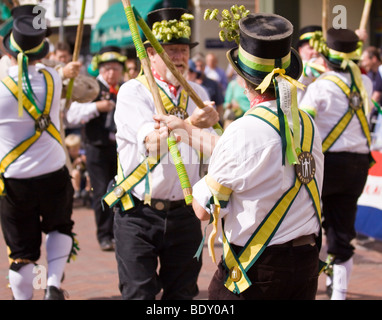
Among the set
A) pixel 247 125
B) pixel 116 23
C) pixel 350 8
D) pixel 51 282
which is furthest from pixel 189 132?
pixel 116 23

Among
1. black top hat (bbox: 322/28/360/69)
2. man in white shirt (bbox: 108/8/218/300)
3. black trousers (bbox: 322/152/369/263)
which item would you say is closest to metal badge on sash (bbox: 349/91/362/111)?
black top hat (bbox: 322/28/360/69)

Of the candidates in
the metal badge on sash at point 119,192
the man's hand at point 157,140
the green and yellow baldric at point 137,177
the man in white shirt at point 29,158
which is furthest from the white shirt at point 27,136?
the man's hand at point 157,140

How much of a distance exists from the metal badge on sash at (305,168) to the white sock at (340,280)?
9.47ft

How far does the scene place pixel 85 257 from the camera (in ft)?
25.7

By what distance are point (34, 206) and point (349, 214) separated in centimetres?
248

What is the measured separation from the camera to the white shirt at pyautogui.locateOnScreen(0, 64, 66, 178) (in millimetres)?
5324

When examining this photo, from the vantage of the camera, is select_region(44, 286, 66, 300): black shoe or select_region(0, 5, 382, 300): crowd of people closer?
select_region(0, 5, 382, 300): crowd of people

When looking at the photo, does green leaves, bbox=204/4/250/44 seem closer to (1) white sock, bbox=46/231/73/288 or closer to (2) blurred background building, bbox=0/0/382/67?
(1) white sock, bbox=46/231/73/288

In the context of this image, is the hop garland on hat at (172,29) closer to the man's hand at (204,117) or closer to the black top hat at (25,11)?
the man's hand at (204,117)

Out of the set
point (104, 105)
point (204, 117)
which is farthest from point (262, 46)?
point (104, 105)

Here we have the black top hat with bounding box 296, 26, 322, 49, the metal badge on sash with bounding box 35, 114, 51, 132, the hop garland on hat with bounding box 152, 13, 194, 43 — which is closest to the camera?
the hop garland on hat with bounding box 152, 13, 194, 43

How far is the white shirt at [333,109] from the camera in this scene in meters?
5.94

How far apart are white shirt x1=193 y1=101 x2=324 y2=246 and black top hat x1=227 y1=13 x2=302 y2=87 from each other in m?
0.16

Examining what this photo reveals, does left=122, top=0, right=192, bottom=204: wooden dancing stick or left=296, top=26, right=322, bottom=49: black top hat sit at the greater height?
left=122, top=0, right=192, bottom=204: wooden dancing stick
